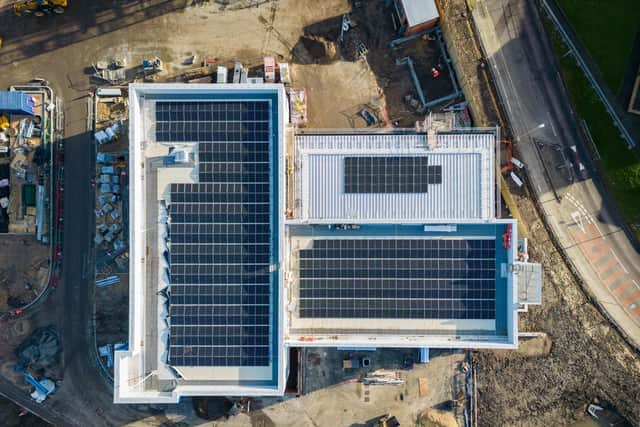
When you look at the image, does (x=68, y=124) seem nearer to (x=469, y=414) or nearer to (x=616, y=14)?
(x=469, y=414)

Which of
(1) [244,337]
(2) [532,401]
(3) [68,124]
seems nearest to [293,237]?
(1) [244,337]

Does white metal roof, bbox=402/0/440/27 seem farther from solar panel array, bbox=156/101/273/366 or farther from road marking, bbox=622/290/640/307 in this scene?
road marking, bbox=622/290/640/307

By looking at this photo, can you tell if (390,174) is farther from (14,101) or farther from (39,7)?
(39,7)

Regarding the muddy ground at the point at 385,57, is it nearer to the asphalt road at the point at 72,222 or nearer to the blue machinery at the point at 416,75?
the blue machinery at the point at 416,75

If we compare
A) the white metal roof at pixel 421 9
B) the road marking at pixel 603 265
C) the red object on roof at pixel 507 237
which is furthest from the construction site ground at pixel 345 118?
the red object on roof at pixel 507 237

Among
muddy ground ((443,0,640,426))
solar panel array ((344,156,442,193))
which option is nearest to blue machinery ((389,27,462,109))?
muddy ground ((443,0,640,426))

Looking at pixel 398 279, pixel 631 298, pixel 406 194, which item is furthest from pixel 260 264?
pixel 631 298
